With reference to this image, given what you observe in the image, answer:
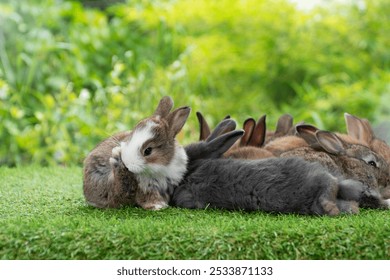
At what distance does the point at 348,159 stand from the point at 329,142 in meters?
0.13

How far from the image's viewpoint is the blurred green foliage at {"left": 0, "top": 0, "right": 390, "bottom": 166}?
228 inches

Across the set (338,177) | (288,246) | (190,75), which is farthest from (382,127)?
(190,75)

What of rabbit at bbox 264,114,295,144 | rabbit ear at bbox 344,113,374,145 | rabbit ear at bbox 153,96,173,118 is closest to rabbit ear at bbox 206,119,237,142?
rabbit ear at bbox 153,96,173,118

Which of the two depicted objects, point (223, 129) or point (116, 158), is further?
point (223, 129)

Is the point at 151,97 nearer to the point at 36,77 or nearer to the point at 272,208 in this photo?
the point at 36,77

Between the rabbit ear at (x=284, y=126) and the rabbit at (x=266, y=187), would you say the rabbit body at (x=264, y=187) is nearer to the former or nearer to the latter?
the rabbit at (x=266, y=187)

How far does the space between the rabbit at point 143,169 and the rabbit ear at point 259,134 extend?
539 mm

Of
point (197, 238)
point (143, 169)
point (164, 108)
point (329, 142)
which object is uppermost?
point (164, 108)

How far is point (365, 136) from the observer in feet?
12.0

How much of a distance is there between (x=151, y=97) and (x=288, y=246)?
363 centimetres

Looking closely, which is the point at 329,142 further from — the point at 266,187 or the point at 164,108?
the point at 164,108

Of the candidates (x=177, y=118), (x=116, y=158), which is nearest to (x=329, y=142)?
(x=177, y=118)

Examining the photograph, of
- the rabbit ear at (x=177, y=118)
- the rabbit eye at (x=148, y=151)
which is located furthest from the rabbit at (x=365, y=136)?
the rabbit eye at (x=148, y=151)

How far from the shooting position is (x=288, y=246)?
2.52 metres
